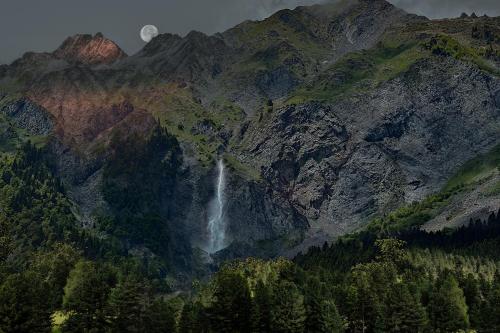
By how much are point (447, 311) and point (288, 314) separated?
48458mm

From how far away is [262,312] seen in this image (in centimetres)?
13862

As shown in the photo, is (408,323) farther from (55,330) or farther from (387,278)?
(55,330)

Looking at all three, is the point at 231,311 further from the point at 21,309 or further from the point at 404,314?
the point at 404,314

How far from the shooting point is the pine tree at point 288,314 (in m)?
138

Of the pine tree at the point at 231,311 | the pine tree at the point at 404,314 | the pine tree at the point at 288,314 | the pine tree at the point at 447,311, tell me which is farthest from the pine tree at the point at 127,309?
the pine tree at the point at 447,311

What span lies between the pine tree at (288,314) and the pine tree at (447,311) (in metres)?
41.1

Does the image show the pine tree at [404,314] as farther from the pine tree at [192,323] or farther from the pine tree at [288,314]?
the pine tree at [192,323]

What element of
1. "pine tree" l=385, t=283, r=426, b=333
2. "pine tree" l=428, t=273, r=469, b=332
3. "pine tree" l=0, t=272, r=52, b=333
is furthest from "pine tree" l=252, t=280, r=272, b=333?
"pine tree" l=428, t=273, r=469, b=332

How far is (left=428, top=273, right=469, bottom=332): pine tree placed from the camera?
529 feet

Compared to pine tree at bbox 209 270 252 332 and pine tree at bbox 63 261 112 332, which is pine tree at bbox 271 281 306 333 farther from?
pine tree at bbox 63 261 112 332

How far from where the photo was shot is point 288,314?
5487 inches

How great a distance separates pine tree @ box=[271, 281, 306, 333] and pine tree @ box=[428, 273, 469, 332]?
41088 millimetres

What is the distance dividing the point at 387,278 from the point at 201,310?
229ft

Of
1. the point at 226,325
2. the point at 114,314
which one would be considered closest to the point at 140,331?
the point at 114,314
